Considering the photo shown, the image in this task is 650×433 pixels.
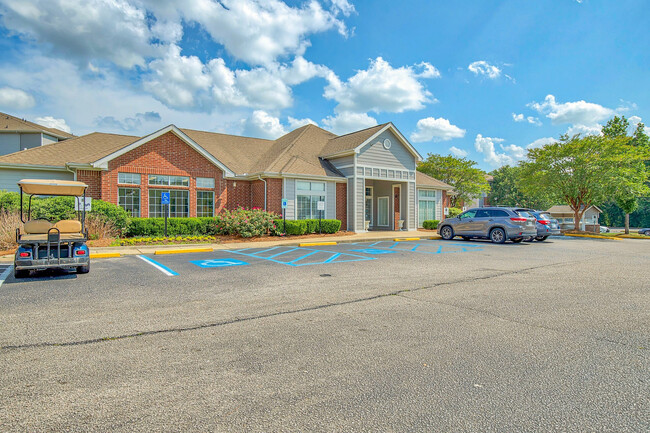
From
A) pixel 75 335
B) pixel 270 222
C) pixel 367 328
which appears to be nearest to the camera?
pixel 75 335

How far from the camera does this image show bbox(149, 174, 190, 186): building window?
63.7 feet

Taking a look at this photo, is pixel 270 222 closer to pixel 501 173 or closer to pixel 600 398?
pixel 600 398

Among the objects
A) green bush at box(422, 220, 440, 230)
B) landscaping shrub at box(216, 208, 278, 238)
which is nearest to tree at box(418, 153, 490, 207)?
green bush at box(422, 220, 440, 230)

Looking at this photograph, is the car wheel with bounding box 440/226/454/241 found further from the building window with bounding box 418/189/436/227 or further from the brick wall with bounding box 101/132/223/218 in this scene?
the brick wall with bounding box 101/132/223/218

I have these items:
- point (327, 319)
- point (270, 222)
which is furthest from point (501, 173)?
point (327, 319)

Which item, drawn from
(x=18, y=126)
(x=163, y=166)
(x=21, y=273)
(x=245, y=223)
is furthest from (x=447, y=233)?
(x=18, y=126)

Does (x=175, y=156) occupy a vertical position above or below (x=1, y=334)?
above

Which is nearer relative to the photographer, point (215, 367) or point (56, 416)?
point (56, 416)

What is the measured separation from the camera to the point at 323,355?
4.20 meters

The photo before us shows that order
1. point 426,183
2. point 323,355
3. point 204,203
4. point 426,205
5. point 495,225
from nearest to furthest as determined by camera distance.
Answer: point 323,355, point 495,225, point 204,203, point 426,183, point 426,205

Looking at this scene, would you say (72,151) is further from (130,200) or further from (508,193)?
(508,193)

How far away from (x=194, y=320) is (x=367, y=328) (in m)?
2.51

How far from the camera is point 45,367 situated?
3855 millimetres

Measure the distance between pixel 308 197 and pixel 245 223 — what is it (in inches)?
209
